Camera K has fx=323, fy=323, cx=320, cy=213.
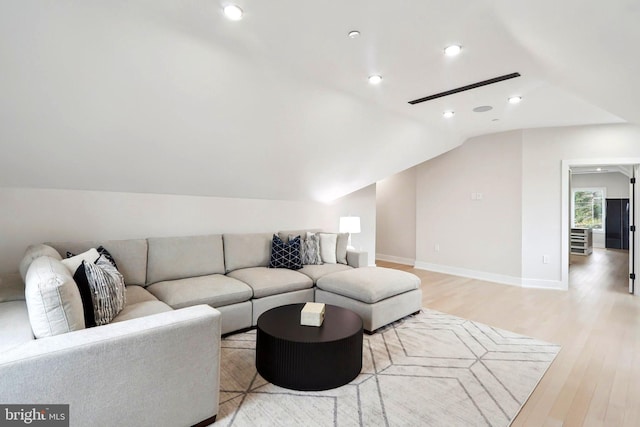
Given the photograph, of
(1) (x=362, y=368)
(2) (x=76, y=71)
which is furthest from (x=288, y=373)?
(2) (x=76, y=71)

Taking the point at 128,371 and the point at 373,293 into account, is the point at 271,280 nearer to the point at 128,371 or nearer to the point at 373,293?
the point at 373,293

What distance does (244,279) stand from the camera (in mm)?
3326

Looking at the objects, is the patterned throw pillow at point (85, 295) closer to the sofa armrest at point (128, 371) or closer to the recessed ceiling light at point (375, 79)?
the sofa armrest at point (128, 371)

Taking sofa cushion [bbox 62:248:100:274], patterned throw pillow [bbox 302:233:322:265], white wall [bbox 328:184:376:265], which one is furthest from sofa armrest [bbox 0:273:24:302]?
white wall [bbox 328:184:376:265]

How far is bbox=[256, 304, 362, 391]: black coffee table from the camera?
211 centimetres

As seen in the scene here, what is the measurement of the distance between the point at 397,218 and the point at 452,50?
499 cm

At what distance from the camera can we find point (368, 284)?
3.16 m

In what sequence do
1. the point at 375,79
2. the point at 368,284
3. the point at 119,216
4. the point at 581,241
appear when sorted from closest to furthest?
the point at 375,79
the point at 368,284
the point at 119,216
the point at 581,241

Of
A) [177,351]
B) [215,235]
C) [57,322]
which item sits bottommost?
[177,351]

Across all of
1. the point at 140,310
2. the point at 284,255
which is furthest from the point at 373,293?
the point at 140,310

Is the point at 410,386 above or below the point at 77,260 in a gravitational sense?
below

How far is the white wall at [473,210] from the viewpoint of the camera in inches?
207

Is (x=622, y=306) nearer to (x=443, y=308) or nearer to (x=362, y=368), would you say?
(x=443, y=308)

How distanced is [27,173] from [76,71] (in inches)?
48.8
